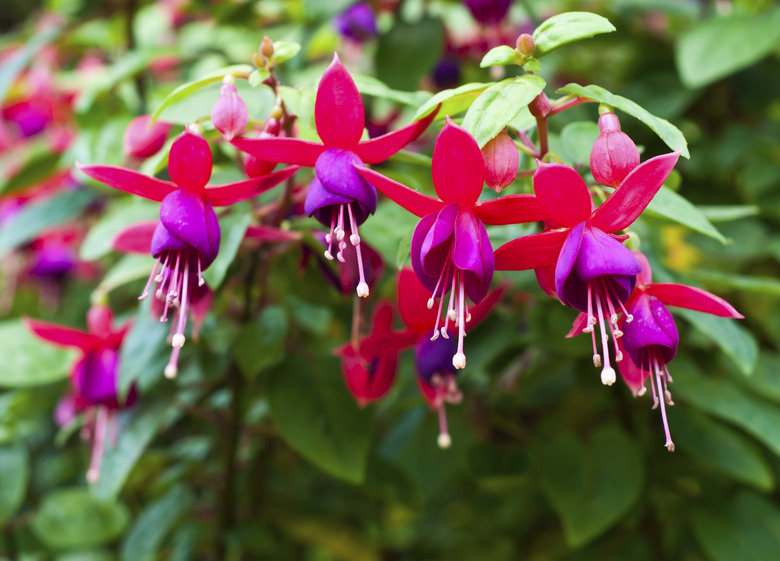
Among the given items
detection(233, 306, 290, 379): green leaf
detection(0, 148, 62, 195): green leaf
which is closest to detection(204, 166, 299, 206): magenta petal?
detection(233, 306, 290, 379): green leaf

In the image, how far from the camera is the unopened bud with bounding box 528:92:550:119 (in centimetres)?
60

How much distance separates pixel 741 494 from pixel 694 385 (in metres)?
0.27

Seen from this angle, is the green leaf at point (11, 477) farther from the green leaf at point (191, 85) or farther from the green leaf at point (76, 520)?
the green leaf at point (191, 85)

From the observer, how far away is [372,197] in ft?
1.90

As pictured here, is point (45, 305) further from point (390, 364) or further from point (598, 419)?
point (598, 419)

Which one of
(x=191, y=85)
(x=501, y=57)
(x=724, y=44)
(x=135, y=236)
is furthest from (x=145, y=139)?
(x=724, y=44)

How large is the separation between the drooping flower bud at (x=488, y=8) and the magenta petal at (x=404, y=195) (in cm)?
71

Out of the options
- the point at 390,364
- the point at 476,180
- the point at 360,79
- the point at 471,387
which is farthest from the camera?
the point at 471,387

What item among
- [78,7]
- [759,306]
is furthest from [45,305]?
[759,306]

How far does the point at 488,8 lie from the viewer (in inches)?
45.8

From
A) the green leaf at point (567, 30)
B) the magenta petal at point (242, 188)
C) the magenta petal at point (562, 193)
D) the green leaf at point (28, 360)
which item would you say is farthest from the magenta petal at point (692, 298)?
the green leaf at point (28, 360)

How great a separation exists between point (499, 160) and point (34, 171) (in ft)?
3.91

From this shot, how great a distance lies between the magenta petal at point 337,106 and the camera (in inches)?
22.5

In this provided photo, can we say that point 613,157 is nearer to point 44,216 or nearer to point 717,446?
point 717,446
